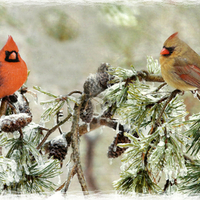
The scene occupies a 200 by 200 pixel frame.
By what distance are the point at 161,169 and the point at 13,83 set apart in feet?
1.23

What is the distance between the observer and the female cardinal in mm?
470

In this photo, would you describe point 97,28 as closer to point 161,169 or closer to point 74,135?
point 74,135

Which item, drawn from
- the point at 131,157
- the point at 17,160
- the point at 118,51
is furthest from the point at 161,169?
the point at 118,51

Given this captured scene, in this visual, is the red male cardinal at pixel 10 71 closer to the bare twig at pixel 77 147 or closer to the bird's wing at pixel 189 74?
the bare twig at pixel 77 147

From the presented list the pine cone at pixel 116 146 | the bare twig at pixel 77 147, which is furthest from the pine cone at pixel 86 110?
the pine cone at pixel 116 146

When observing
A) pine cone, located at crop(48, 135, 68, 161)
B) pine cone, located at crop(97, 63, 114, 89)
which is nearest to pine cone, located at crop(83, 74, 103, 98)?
pine cone, located at crop(97, 63, 114, 89)

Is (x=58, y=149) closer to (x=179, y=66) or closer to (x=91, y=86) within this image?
(x=91, y=86)

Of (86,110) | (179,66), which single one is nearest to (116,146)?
(86,110)

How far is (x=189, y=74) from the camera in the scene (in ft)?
1.57

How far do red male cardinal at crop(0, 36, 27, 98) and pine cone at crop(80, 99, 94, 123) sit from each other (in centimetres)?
16

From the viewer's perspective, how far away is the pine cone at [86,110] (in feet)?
1.81

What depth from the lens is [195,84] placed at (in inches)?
18.3

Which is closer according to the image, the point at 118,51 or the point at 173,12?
the point at 173,12

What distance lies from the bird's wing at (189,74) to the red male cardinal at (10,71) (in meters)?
0.35
